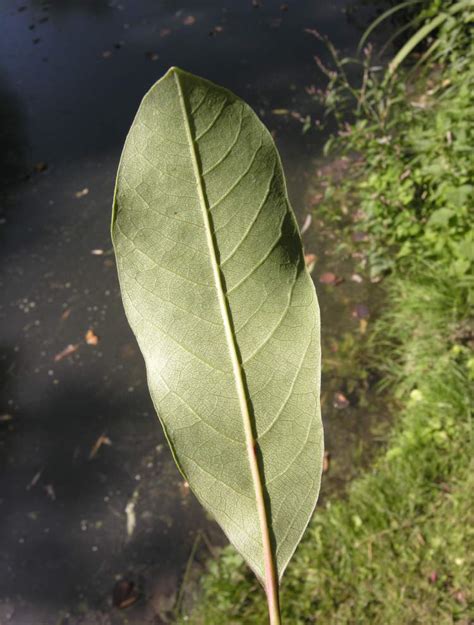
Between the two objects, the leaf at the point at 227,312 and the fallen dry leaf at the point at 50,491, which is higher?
the leaf at the point at 227,312

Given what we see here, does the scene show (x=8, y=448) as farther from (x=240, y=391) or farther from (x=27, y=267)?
(x=240, y=391)

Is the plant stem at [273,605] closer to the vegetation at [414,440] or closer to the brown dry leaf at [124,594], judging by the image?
the vegetation at [414,440]

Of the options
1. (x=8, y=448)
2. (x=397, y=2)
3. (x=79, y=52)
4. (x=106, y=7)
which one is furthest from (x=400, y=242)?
(x=106, y=7)

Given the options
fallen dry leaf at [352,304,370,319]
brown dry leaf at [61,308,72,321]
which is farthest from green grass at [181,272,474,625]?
brown dry leaf at [61,308,72,321]

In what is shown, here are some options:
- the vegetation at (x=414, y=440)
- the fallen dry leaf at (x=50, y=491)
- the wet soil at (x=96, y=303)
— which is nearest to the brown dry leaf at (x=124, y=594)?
the wet soil at (x=96, y=303)

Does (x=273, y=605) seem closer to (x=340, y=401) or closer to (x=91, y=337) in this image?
(x=340, y=401)

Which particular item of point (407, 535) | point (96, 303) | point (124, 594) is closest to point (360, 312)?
point (407, 535)
